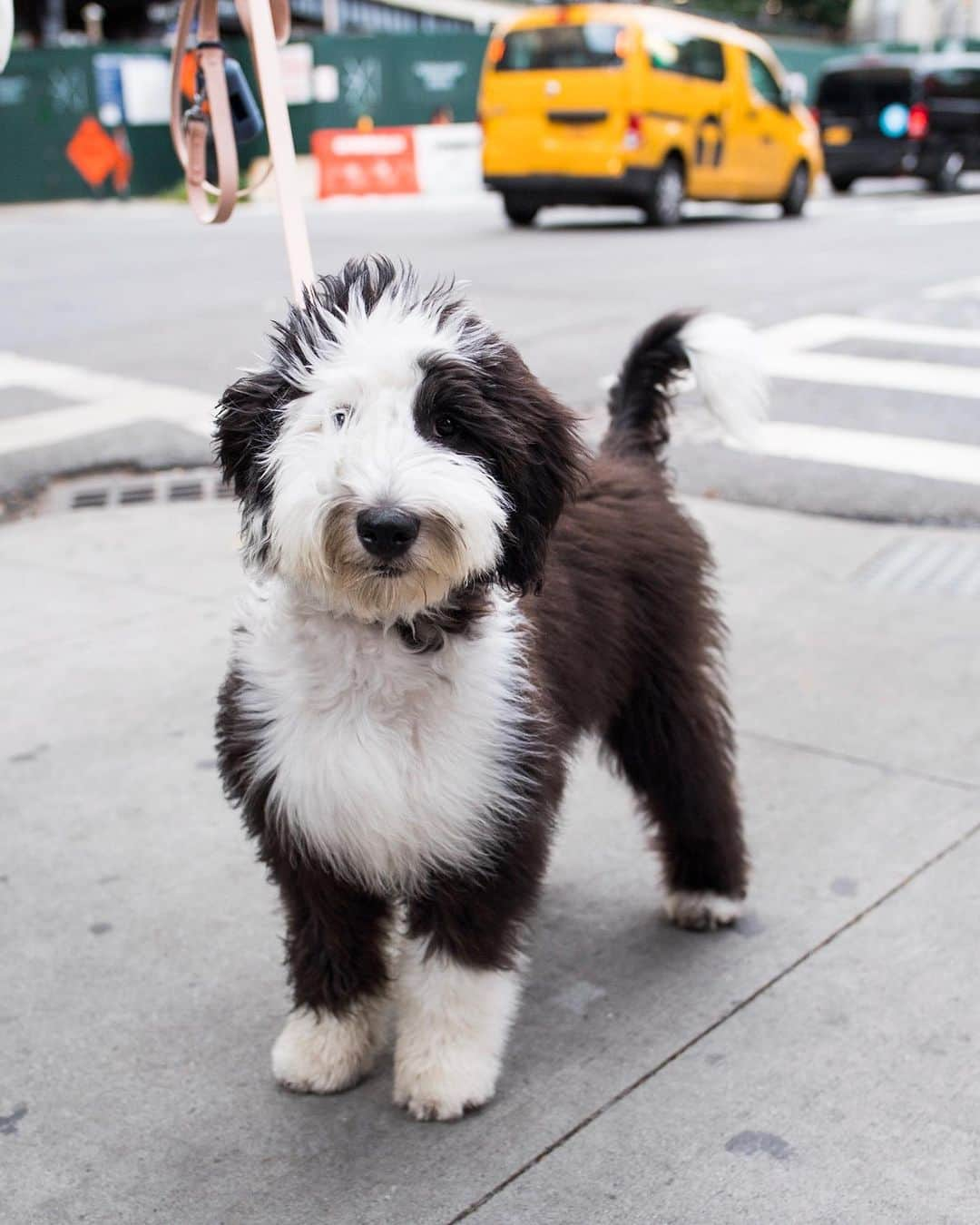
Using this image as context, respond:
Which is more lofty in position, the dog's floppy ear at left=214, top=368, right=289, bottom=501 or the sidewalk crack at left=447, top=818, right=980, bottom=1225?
the dog's floppy ear at left=214, top=368, right=289, bottom=501

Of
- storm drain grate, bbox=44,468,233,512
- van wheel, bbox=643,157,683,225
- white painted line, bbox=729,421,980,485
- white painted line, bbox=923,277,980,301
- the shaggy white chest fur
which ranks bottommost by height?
van wheel, bbox=643,157,683,225

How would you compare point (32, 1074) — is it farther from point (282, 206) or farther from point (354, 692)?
point (282, 206)

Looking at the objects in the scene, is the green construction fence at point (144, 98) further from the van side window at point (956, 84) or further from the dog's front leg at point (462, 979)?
the dog's front leg at point (462, 979)

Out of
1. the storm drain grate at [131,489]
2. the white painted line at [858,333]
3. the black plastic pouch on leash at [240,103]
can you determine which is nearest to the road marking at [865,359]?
the white painted line at [858,333]

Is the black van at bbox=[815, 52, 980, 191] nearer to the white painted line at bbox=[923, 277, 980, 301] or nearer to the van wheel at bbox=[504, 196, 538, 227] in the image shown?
the van wheel at bbox=[504, 196, 538, 227]

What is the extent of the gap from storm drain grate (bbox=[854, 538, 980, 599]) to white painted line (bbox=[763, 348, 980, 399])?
2.54 m

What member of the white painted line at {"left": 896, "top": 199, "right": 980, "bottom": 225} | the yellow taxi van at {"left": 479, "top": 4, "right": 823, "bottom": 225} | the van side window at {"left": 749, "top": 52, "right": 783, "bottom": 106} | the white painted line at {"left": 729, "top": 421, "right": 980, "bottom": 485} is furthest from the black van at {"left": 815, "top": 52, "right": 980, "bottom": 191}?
the white painted line at {"left": 729, "top": 421, "right": 980, "bottom": 485}

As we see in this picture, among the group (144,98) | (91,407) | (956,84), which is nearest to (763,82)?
(956,84)

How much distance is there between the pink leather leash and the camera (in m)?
2.93

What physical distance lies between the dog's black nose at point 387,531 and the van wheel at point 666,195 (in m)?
14.7

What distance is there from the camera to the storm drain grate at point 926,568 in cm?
533

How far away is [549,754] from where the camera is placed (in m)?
2.65

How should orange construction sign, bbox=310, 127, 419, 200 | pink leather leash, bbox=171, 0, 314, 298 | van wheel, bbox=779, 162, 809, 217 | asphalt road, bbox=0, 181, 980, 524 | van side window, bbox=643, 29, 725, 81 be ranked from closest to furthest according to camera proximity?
pink leather leash, bbox=171, 0, 314, 298, asphalt road, bbox=0, 181, 980, 524, van side window, bbox=643, 29, 725, 81, van wheel, bbox=779, 162, 809, 217, orange construction sign, bbox=310, 127, 419, 200

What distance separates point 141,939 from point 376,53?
27.4 metres
